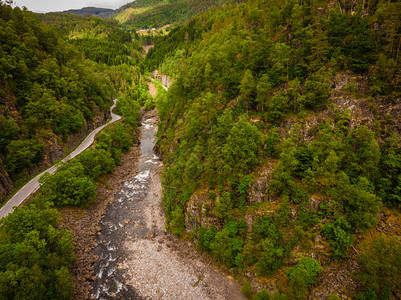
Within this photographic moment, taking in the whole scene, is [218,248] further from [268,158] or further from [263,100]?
[263,100]

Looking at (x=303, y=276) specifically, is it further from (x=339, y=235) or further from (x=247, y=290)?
(x=247, y=290)

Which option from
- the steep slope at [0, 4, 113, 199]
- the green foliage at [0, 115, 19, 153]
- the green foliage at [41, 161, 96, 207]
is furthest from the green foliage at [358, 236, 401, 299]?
the green foliage at [0, 115, 19, 153]

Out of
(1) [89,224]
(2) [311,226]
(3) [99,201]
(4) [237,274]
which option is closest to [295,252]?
(2) [311,226]

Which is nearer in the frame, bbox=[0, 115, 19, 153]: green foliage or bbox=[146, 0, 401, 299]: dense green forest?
bbox=[146, 0, 401, 299]: dense green forest

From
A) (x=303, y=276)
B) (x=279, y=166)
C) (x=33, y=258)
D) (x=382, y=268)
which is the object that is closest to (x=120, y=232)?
(x=33, y=258)


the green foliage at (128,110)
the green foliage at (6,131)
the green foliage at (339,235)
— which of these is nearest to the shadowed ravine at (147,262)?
the green foliage at (339,235)

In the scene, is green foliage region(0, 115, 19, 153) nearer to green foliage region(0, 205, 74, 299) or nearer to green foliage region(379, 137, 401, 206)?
green foliage region(0, 205, 74, 299)

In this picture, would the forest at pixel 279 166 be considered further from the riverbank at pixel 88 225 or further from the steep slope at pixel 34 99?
the riverbank at pixel 88 225
